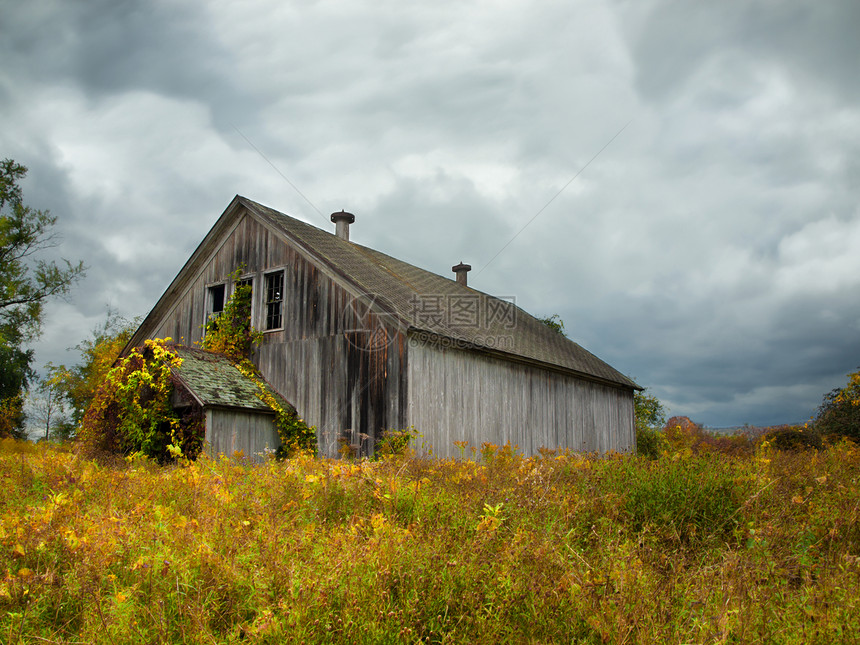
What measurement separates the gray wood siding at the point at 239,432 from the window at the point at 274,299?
2679mm

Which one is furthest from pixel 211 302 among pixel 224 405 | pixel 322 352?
pixel 224 405

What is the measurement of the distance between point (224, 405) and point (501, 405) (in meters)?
Answer: 6.73

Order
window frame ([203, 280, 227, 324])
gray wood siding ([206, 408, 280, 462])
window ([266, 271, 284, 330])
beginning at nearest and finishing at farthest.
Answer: gray wood siding ([206, 408, 280, 462]) < window ([266, 271, 284, 330]) < window frame ([203, 280, 227, 324])

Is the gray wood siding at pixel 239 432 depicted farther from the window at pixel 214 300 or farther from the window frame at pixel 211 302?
the window at pixel 214 300

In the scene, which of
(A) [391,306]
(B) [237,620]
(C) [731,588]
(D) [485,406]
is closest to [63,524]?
(B) [237,620]

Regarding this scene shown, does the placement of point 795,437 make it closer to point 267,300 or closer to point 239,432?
point 267,300

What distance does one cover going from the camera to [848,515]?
549cm

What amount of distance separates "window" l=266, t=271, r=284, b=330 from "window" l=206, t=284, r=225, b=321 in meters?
2.06

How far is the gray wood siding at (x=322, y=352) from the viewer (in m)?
13.3

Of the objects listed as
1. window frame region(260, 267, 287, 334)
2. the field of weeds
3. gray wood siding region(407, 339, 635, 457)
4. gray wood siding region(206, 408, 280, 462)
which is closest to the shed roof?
gray wood siding region(206, 408, 280, 462)

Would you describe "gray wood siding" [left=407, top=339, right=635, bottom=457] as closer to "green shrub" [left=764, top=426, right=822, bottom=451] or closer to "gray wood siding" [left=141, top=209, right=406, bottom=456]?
"gray wood siding" [left=141, top=209, right=406, bottom=456]

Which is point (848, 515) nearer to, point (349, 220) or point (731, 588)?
point (731, 588)

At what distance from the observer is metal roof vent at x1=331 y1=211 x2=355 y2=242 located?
832 inches

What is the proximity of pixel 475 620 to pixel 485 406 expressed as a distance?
11476 mm
